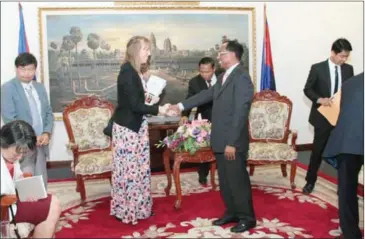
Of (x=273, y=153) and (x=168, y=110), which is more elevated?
(x=168, y=110)

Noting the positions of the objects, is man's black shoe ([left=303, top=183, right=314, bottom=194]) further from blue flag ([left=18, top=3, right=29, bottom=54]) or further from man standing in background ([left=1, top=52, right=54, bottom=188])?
blue flag ([left=18, top=3, right=29, bottom=54])

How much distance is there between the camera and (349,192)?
2758 mm

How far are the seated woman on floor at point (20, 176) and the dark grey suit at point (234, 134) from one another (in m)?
1.25

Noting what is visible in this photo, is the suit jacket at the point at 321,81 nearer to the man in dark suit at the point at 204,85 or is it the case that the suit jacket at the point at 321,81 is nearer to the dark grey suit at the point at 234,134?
the man in dark suit at the point at 204,85

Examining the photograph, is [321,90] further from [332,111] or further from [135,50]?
[135,50]

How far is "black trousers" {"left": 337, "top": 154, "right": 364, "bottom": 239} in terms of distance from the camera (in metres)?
2.73

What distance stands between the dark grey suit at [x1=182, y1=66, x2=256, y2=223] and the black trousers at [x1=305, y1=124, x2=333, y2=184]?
113 centimetres

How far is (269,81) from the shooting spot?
5.66 metres

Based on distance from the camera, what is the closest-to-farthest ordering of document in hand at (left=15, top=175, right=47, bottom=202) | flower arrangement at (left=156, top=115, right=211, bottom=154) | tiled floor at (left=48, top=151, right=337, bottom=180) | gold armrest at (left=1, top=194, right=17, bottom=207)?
gold armrest at (left=1, top=194, right=17, bottom=207)
document in hand at (left=15, top=175, right=47, bottom=202)
flower arrangement at (left=156, top=115, right=211, bottom=154)
tiled floor at (left=48, top=151, right=337, bottom=180)

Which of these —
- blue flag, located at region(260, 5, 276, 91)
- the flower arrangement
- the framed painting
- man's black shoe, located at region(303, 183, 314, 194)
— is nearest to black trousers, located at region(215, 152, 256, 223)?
the flower arrangement

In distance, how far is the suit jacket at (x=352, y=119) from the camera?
2.64 meters

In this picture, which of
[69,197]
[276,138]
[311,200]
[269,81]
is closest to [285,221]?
[311,200]

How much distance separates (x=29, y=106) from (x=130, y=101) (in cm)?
82

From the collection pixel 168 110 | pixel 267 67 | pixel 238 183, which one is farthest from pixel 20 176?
pixel 267 67
